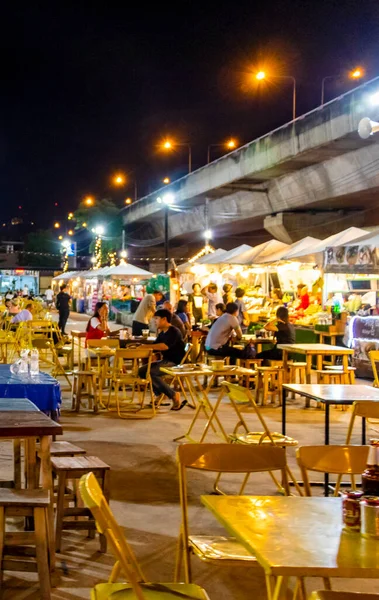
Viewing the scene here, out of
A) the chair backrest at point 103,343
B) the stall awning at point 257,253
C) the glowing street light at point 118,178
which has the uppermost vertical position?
the glowing street light at point 118,178

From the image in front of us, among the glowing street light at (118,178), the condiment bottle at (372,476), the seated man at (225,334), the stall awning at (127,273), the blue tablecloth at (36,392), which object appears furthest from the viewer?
the glowing street light at (118,178)

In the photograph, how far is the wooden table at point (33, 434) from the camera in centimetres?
438

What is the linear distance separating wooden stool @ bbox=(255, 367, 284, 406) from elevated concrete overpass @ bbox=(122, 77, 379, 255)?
7109 millimetres

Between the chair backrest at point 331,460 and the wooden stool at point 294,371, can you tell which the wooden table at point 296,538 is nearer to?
the chair backrest at point 331,460

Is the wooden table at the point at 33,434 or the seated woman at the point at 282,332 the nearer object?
the wooden table at the point at 33,434

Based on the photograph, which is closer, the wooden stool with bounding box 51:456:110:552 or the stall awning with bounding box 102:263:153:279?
the wooden stool with bounding box 51:456:110:552

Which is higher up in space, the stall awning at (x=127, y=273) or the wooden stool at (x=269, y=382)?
the stall awning at (x=127, y=273)

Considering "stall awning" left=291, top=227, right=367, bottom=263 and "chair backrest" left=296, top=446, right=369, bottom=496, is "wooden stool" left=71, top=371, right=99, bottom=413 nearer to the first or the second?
"stall awning" left=291, top=227, right=367, bottom=263

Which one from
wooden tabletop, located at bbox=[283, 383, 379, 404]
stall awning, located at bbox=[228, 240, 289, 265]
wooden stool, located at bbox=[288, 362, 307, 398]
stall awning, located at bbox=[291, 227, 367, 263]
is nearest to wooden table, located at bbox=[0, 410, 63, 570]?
wooden tabletop, located at bbox=[283, 383, 379, 404]

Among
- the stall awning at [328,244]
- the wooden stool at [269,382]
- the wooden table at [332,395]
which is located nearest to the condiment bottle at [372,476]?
the wooden table at [332,395]

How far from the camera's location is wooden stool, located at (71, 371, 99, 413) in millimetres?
10727

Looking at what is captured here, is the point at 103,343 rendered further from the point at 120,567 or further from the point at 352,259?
the point at 120,567

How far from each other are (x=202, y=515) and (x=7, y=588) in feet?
5.87

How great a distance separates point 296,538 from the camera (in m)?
2.90
